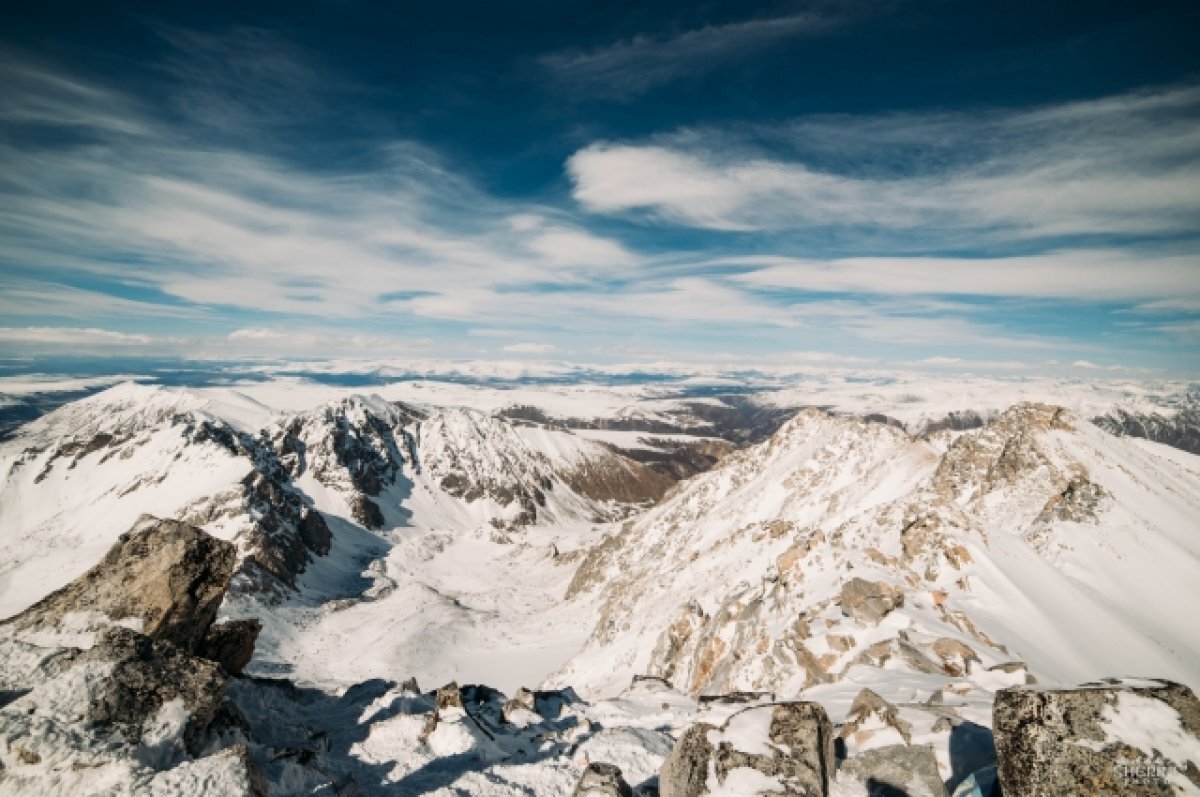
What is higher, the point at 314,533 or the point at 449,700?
the point at 449,700

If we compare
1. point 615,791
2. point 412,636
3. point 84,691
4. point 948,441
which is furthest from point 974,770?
point 412,636

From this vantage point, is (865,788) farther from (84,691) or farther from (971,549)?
(971,549)

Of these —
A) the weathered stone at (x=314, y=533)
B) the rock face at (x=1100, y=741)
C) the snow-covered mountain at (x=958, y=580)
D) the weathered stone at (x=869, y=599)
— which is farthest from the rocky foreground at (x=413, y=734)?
the weathered stone at (x=314, y=533)

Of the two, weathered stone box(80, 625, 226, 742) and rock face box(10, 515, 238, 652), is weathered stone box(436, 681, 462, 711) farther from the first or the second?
weathered stone box(80, 625, 226, 742)

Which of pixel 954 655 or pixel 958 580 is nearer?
pixel 954 655

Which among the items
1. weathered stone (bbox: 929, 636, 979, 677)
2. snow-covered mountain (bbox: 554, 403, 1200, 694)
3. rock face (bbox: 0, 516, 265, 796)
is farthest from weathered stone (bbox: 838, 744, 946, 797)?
rock face (bbox: 0, 516, 265, 796)

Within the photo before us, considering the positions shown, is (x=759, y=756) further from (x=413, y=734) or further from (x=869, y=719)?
(x=413, y=734)

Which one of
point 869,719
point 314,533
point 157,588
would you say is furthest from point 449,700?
point 314,533

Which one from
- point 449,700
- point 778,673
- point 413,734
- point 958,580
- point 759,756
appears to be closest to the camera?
point 759,756
